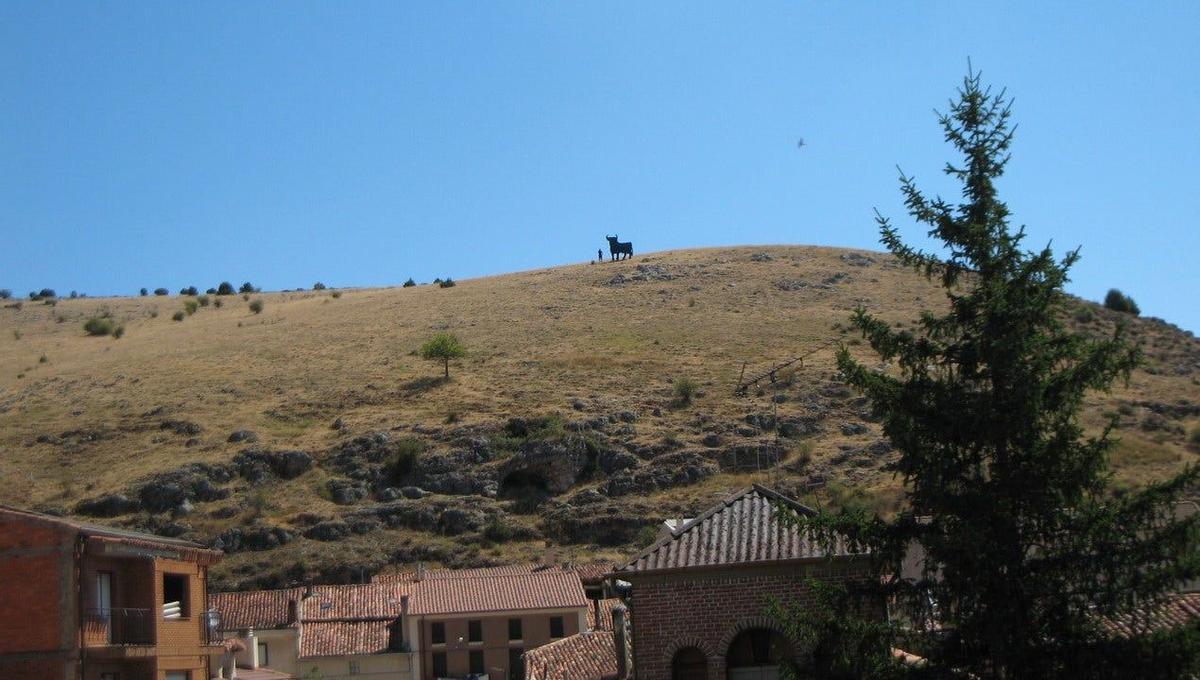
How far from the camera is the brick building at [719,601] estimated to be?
996 inches

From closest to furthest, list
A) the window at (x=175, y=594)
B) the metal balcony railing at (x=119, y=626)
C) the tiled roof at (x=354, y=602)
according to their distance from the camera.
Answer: the metal balcony railing at (x=119, y=626), the window at (x=175, y=594), the tiled roof at (x=354, y=602)

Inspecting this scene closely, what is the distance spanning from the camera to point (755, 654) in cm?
2566

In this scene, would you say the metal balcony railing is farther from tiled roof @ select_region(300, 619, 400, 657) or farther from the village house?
tiled roof @ select_region(300, 619, 400, 657)

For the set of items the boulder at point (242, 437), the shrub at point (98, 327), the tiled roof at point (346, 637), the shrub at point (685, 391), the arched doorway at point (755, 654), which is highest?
the shrub at point (98, 327)

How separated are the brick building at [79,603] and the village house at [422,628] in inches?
854

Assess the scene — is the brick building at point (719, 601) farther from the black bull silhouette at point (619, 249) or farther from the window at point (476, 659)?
the black bull silhouette at point (619, 249)

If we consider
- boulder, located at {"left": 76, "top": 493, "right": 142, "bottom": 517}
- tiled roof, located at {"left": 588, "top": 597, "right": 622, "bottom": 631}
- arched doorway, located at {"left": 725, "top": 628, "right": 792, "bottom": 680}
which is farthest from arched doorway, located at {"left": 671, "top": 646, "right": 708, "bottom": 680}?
boulder, located at {"left": 76, "top": 493, "right": 142, "bottom": 517}

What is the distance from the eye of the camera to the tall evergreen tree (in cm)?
1780

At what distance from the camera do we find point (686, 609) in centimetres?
2586

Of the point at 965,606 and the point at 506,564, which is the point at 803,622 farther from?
the point at 506,564

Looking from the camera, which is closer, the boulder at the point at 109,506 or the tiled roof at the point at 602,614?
the tiled roof at the point at 602,614

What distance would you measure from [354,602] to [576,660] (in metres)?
28.8

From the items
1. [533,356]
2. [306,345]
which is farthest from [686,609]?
[306,345]

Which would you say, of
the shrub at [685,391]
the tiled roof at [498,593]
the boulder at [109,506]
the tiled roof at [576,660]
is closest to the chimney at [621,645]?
the tiled roof at [576,660]
